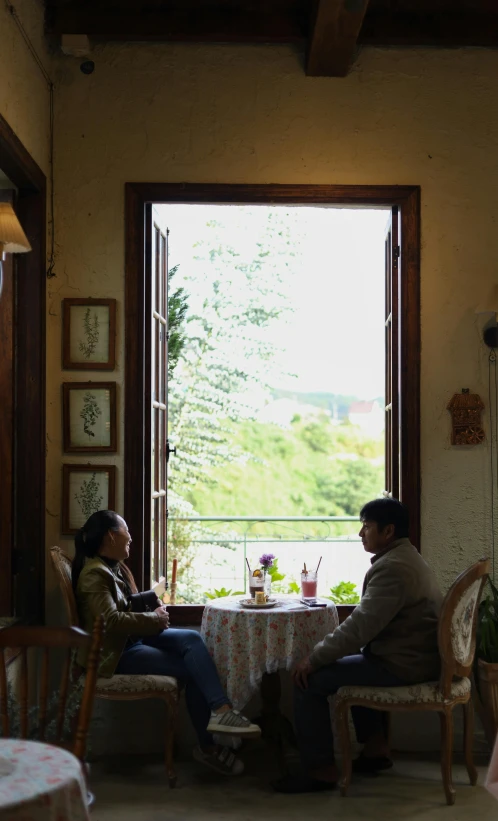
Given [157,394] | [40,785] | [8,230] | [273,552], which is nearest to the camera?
[40,785]

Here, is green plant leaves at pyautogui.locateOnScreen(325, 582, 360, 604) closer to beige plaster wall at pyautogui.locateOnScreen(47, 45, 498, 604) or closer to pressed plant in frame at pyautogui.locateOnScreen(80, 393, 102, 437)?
beige plaster wall at pyautogui.locateOnScreen(47, 45, 498, 604)

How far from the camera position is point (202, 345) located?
34.6ft

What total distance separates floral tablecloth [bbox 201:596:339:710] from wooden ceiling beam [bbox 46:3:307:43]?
2665mm

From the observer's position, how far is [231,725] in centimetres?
361

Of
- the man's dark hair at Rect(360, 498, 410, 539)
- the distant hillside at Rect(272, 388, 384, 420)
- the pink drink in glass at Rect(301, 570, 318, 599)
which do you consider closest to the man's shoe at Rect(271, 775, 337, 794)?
the pink drink in glass at Rect(301, 570, 318, 599)

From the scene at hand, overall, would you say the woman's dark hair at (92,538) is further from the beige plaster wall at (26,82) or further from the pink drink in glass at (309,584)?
the beige plaster wall at (26,82)

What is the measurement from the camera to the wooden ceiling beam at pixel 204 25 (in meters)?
4.24

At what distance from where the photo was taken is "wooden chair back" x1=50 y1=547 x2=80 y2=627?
369 centimetres

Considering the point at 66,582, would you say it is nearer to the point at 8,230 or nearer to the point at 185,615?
the point at 185,615

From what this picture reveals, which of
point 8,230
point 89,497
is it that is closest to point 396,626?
point 89,497

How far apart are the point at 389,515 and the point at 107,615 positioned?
1221 millimetres

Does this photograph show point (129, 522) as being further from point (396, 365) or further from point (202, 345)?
point (202, 345)

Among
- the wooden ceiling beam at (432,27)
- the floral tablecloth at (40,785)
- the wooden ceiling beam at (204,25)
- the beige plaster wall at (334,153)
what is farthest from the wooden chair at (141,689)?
Answer: the wooden ceiling beam at (432,27)

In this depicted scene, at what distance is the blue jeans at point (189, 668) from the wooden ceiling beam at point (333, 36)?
268 centimetres
